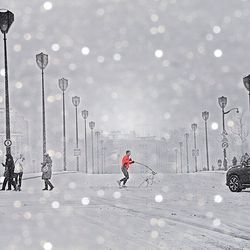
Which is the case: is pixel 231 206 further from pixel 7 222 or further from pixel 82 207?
pixel 7 222

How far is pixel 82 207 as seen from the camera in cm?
1355

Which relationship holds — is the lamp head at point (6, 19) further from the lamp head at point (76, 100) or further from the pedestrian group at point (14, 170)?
the lamp head at point (76, 100)

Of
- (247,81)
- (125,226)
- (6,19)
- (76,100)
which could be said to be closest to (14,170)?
(6,19)

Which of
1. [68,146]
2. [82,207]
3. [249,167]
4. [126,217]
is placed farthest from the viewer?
[68,146]

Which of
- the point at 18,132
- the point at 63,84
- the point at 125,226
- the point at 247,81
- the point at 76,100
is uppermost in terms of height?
the point at 63,84

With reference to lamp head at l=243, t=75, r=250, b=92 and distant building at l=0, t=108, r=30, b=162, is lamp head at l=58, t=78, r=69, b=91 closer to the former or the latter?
A: lamp head at l=243, t=75, r=250, b=92

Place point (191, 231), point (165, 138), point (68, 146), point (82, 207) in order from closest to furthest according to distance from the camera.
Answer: point (191, 231), point (82, 207), point (68, 146), point (165, 138)

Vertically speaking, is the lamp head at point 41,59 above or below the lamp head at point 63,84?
below

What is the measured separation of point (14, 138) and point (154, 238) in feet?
262

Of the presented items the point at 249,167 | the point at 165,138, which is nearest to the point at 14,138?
the point at 249,167

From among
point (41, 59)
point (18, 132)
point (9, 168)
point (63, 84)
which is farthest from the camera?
point (18, 132)

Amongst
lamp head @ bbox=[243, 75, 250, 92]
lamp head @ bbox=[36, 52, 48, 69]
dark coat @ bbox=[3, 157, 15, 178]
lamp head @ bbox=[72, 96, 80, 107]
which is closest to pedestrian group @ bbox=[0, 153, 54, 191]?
dark coat @ bbox=[3, 157, 15, 178]

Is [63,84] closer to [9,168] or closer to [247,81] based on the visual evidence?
[247,81]

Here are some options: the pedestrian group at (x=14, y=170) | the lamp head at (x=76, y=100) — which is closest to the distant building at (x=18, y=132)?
the lamp head at (x=76, y=100)
